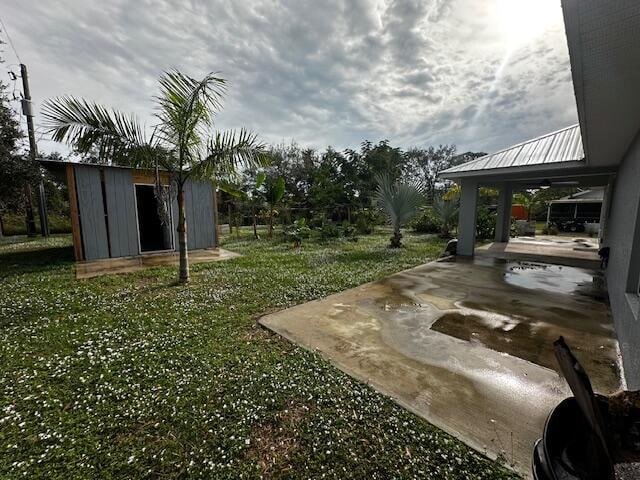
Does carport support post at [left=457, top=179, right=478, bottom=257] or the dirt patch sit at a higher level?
carport support post at [left=457, top=179, right=478, bottom=257]

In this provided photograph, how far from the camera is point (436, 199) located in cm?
1241

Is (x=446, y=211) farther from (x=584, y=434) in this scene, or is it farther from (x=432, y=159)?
(x=432, y=159)

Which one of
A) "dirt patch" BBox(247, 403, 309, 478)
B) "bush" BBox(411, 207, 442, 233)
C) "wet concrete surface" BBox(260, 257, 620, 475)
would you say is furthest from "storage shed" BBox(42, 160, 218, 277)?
"bush" BBox(411, 207, 442, 233)

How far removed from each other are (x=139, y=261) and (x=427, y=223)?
13508 millimetres

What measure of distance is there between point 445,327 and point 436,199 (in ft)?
33.4

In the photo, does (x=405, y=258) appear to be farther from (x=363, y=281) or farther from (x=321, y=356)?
(x=321, y=356)

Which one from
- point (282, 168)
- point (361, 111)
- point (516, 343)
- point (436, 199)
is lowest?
point (516, 343)

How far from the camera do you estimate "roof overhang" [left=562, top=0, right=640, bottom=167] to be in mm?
1570

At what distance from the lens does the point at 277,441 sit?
179 cm

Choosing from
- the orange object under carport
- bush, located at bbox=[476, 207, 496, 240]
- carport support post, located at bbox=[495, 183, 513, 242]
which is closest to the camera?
carport support post, located at bbox=[495, 183, 513, 242]

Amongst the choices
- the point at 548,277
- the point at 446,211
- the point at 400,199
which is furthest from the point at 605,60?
the point at 446,211

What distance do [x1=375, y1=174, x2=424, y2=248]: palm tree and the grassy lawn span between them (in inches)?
255

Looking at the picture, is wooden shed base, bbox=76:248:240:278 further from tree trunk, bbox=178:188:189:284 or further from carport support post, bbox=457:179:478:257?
carport support post, bbox=457:179:478:257

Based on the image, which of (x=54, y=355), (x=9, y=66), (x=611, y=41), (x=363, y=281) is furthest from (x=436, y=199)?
(x=9, y=66)
